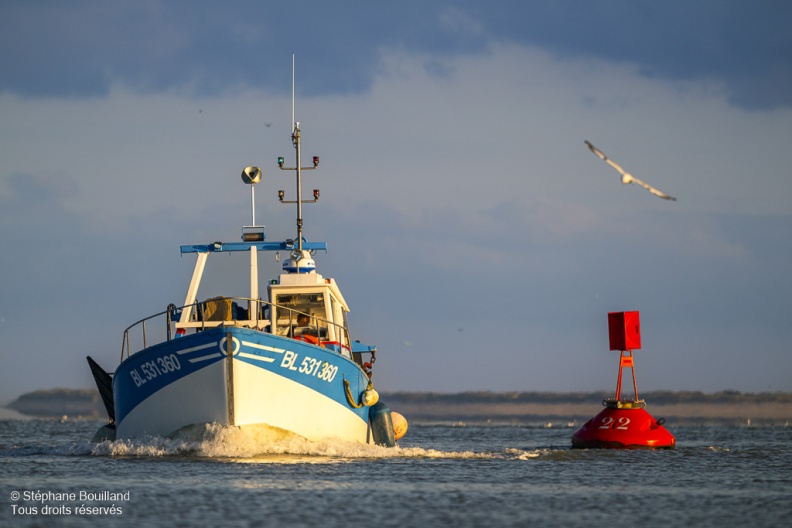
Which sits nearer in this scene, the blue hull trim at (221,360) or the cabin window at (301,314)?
the blue hull trim at (221,360)

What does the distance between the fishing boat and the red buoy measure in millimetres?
4718

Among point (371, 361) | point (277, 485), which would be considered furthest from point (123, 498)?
point (371, 361)

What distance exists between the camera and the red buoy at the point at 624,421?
26.0 m

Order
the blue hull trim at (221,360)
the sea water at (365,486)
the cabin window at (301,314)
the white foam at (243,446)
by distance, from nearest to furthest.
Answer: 1. the sea water at (365,486)
2. the blue hull trim at (221,360)
3. the white foam at (243,446)
4. the cabin window at (301,314)

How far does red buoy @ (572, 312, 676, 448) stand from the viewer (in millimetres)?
26000

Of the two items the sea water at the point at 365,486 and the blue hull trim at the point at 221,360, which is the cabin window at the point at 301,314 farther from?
the sea water at the point at 365,486

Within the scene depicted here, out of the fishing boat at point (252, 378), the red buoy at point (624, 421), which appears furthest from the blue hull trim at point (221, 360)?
the red buoy at point (624, 421)

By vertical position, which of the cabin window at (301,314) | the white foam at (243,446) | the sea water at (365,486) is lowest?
the sea water at (365,486)

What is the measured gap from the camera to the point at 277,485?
17234 mm

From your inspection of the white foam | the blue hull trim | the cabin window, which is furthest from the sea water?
the cabin window

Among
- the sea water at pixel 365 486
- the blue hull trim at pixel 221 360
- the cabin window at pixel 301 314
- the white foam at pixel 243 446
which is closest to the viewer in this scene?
the sea water at pixel 365 486

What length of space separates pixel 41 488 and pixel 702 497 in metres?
9.86

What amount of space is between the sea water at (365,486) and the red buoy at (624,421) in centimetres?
55

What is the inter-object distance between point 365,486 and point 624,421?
34.4ft
